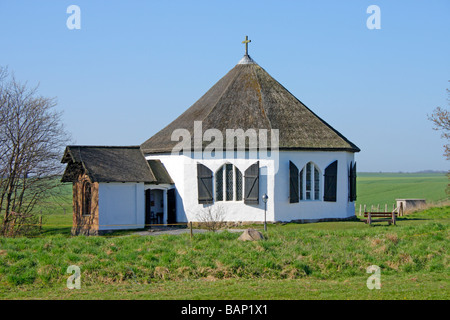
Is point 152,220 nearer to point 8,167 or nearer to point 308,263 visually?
point 8,167

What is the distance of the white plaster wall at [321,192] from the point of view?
29.6m

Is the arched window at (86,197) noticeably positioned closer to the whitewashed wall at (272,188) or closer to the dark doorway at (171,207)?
the dark doorway at (171,207)

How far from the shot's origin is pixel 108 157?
100ft

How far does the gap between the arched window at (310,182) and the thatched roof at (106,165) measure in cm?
730

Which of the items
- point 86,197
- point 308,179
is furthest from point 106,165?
point 308,179

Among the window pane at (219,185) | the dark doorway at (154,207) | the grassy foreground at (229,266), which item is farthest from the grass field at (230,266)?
the dark doorway at (154,207)

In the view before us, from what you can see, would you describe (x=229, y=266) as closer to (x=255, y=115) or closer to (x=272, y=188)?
(x=272, y=188)

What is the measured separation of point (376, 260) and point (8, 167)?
19.1 metres

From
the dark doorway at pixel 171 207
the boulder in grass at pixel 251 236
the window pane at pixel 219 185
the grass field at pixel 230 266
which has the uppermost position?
the window pane at pixel 219 185

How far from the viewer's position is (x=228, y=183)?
98.1ft

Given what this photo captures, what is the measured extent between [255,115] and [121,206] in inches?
320

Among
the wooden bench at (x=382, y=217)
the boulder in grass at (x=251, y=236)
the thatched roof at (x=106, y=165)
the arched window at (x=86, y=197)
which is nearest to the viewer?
the boulder in grass at (x=251, y=236)

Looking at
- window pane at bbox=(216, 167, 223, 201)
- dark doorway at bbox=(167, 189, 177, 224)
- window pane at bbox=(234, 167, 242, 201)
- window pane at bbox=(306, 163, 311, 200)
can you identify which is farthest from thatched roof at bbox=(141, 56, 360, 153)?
dark doorway at bbox=(167, 189, 177, 224)

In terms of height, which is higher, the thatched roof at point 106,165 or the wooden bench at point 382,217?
the thatched roof at point 106,165
